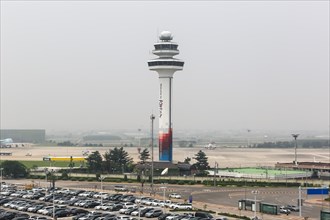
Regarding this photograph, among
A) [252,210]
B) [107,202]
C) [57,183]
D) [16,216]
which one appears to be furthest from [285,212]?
[57,183]

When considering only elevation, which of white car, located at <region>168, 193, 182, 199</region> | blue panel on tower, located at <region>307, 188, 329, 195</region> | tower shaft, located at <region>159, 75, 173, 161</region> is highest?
tower shaft, located at <region>159, 75, 173, 161</region>

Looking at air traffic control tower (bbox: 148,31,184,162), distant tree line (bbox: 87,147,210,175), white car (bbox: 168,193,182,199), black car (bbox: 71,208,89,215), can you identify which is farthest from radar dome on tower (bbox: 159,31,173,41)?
black car (bbox: 71,208,89,215)

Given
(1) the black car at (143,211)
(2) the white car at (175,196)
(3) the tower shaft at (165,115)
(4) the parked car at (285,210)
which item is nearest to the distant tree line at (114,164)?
(3) the tower shaft at (165,115)

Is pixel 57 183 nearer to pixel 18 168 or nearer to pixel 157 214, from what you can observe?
pixel 18 168

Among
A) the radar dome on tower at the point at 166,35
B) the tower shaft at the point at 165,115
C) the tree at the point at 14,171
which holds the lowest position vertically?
the tree at the point at 14,171

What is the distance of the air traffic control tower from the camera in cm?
12519

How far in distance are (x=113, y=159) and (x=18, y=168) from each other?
2191 centimetres

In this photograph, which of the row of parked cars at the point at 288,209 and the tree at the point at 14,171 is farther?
the tree at the point at 14,171

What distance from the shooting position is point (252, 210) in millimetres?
68625

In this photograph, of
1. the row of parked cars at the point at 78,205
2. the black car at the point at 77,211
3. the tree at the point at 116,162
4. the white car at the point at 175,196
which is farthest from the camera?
the tree at the point at 116,162

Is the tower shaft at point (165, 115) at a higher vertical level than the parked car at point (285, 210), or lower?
higher

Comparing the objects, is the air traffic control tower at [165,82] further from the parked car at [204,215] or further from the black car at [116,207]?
the parked car at [204,215]

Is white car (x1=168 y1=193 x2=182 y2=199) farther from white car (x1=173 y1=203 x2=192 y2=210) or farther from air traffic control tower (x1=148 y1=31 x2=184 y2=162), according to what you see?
air traffic control tower (x1=148 y1=31 x2=184 y2=162)

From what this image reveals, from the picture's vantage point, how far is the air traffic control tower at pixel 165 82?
125188mm
